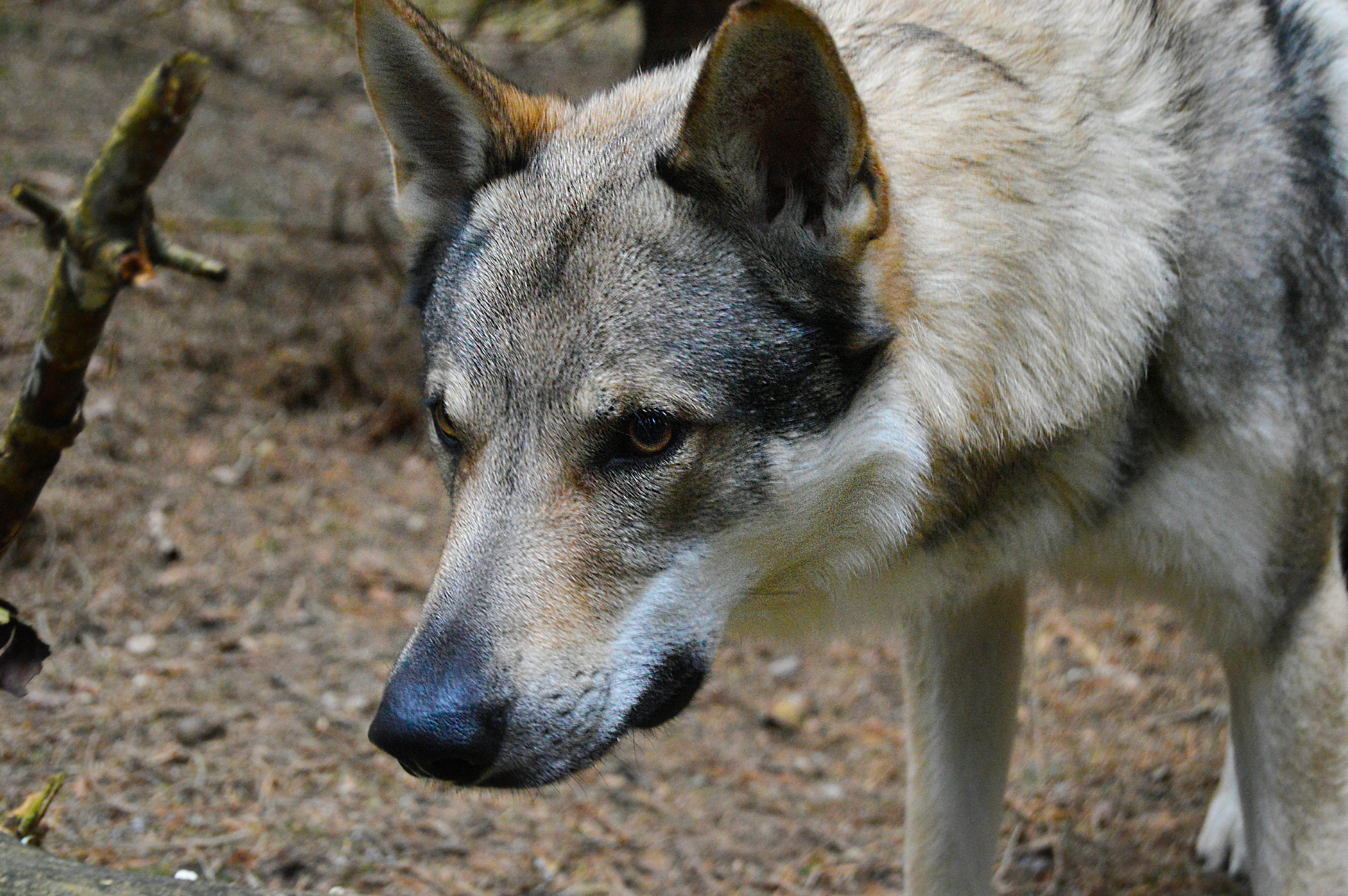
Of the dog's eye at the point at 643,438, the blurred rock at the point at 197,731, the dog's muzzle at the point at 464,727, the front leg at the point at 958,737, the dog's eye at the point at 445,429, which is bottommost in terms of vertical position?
the blurred rock at the point at 197,731

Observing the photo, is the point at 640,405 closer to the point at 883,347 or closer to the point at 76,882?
the point at 883,347

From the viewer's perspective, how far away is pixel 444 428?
8.11 ft

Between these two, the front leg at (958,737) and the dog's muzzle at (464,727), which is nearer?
the dog's muzzle at (464,727)

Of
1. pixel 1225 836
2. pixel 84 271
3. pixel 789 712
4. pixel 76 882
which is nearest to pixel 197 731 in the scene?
pixel 84 271

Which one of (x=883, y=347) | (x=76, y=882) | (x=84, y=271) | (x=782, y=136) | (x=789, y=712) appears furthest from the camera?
(x=789, y=712)

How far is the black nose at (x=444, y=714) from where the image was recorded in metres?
2.02

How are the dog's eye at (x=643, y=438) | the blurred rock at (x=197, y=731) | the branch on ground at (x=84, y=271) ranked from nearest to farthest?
the dog's eye at (x=643, y=438) < the branch on ground at (x=84, y=271) < the blurred rock at (x=197, y=731)

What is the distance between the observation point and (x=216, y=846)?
325cm

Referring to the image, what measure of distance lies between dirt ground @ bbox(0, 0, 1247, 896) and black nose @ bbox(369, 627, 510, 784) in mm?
625

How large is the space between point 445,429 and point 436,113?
712 mm

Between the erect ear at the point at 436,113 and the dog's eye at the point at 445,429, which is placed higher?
the erect ear at the point at 436,113

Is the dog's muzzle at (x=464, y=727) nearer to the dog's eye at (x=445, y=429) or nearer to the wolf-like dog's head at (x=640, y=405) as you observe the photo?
the wolf-like dog's head at (x=640, y=405)

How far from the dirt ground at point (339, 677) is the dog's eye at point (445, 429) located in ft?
2.48

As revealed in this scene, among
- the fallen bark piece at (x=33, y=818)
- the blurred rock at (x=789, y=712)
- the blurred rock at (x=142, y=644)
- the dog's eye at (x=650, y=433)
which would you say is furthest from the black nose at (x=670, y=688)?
the blurred rock at (x=142, y=644)
